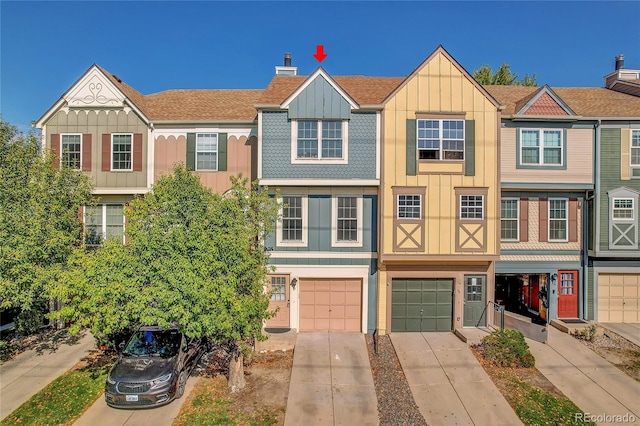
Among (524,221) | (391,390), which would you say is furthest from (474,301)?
(391,390)

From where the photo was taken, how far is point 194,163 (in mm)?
15461

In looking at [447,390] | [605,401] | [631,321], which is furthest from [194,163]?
[631,321]

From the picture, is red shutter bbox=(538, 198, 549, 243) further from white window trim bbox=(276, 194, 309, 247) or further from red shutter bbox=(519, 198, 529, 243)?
white window trim bbox=(276, 194, 309, 247)

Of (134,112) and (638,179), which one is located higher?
(134,112)

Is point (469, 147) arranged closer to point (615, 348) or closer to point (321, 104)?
point (321, 104)

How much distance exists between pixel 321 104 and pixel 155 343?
1008cm

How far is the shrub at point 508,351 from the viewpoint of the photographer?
1144 centimetres

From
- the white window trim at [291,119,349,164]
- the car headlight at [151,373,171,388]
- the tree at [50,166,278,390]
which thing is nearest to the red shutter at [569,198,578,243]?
the white window trim at [291,119,349,164]

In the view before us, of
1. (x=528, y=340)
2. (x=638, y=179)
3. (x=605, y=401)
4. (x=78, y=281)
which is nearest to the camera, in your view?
(x=78, y=281)

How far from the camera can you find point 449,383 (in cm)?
1044

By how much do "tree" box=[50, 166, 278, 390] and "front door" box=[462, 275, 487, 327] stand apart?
8.79 metres

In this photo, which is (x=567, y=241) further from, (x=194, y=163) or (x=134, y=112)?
(x=134, y=112)

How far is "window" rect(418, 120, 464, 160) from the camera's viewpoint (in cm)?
1378

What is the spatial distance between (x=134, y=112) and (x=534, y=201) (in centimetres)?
1787
